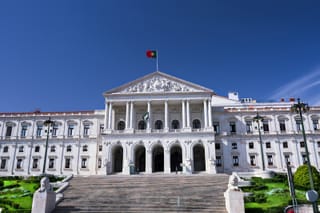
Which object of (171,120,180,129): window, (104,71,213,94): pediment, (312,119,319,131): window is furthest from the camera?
(171,120,180,129): window

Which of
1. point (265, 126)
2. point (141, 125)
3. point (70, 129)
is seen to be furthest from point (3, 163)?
point (265, 126)

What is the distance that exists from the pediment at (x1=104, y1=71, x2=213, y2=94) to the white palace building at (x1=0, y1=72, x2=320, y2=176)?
19 centimetres

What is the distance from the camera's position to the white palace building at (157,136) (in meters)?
46.9

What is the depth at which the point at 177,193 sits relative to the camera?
26.8 m

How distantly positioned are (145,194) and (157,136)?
20.4 metres

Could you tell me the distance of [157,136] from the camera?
47031mm

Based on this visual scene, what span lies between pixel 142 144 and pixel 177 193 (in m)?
20.8

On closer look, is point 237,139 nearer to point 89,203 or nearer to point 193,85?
point 193,85

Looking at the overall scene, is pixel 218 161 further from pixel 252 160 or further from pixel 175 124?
pixel 175 124

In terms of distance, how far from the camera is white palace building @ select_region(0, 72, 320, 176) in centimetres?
4694

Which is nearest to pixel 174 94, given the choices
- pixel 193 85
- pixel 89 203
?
pixel 193 85

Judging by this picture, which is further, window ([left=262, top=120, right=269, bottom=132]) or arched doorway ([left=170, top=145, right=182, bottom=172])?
window ([left=262, top=120, right=269, bottom=132])

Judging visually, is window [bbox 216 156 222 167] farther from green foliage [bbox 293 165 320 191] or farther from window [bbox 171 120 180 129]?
green foliage [bbox 293 165 320 191]

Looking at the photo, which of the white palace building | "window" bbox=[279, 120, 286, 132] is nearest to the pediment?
the white palace building
